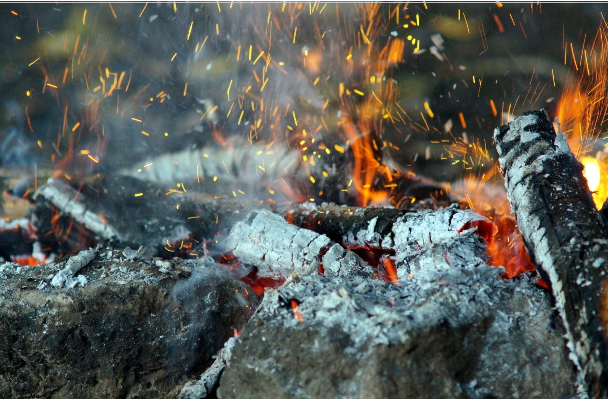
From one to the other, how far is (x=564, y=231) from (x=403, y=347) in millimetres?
830

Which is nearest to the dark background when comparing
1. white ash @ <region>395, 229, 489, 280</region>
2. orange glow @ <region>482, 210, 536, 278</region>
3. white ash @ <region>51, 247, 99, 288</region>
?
orange glow @ <region>482, 210, 536, 278</region>

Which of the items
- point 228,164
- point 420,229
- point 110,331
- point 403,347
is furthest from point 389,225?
point 228,164

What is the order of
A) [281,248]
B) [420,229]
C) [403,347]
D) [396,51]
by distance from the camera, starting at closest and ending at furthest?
[403,347] → [420,229] → [281,248] → [396,51]

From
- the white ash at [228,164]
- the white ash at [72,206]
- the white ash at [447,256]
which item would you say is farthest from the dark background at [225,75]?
the white ash at [447,256]

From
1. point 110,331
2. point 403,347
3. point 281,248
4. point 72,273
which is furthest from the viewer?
point 281,248

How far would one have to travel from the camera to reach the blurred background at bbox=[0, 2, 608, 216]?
3.63 meters

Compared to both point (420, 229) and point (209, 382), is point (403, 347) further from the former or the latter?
point (420, 229)

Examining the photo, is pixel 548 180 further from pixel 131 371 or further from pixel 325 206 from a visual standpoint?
pixel 131 371

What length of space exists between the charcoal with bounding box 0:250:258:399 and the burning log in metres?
1.38

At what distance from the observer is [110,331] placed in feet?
6.38

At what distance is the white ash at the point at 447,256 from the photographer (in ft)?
6.60

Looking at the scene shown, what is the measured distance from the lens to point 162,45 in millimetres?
4023

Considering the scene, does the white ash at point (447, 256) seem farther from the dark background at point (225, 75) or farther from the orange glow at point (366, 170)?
the dark background at point (225, 75)

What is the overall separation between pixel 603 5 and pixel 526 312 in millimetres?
3025
